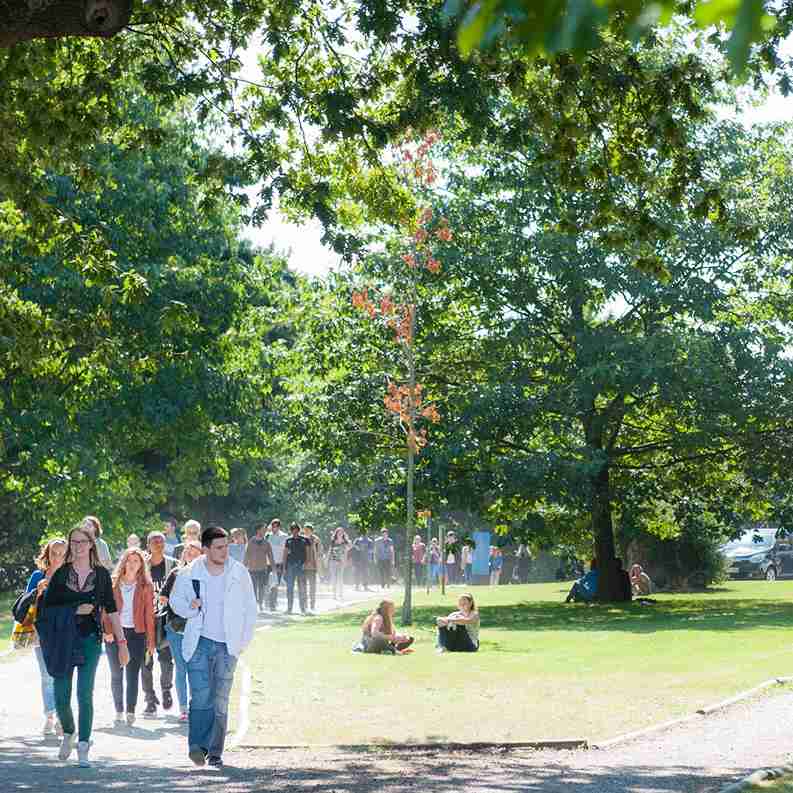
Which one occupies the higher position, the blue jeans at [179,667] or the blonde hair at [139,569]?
the blonde hair at [139,569]

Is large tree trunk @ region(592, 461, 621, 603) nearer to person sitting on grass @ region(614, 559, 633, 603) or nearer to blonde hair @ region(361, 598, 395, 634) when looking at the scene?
person sitting on grass @ region(614, 559, 633, 603)

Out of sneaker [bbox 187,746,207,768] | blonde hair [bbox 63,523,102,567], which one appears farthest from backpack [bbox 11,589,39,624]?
sneaker [bbox 187,746,207,768]

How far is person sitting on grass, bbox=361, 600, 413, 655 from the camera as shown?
71.3ft

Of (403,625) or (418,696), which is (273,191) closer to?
(418,696)

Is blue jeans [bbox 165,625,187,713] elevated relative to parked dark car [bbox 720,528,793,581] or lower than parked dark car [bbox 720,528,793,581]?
lower

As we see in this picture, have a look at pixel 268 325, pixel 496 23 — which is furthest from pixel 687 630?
pixel 496 23

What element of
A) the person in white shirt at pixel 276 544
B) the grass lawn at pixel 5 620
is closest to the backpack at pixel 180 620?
the grass lawn at pixel 5 620

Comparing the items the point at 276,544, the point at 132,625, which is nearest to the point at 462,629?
the point at 132,625

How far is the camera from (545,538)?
37219 mm

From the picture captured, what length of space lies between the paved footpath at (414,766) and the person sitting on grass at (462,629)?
25.0ft

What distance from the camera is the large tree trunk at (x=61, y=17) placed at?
9391 mm

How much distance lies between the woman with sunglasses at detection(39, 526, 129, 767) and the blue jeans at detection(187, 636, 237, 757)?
0.90 m

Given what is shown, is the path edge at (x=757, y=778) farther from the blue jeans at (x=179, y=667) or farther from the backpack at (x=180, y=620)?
the blue jeans at (x=179, y=667)

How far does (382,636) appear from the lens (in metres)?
21.8
